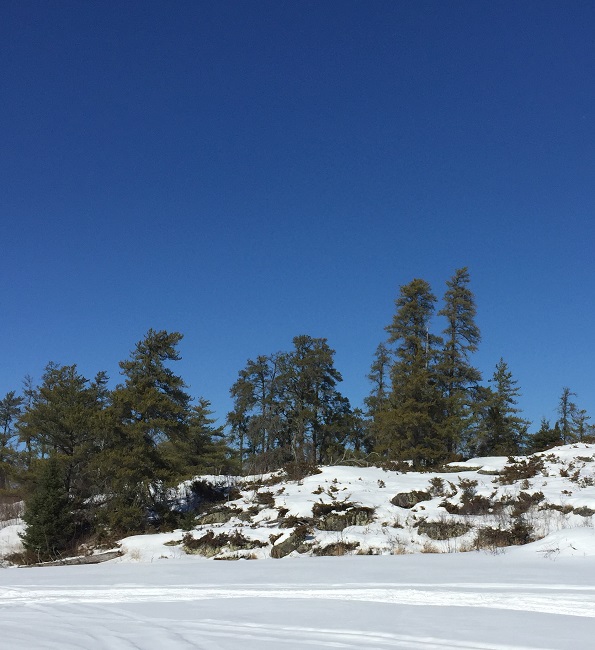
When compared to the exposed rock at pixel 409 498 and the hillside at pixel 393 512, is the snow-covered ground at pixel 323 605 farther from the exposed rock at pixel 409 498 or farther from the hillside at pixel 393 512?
the exposed rock at pixel 409 498

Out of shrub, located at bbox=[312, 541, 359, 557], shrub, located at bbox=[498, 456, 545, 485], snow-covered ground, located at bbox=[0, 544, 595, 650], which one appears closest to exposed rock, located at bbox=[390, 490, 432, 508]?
shrub, located at bbox=[498, 456, 545, 485]

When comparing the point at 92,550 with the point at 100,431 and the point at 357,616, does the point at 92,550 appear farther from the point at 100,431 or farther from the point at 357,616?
the point at 357,616

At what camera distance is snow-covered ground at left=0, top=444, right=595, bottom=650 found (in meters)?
4.05

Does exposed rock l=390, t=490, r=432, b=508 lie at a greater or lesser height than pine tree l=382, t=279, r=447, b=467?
lesser

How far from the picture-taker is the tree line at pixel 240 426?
1789 centimetres

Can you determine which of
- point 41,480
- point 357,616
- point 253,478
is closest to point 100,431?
point 41,480

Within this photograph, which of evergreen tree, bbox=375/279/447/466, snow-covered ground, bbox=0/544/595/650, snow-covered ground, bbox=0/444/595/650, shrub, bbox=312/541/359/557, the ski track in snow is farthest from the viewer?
evergreen tree, bbox=375/279/447/466

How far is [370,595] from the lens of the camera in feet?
19.3

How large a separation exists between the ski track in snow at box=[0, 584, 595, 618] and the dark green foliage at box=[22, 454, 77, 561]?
10500mm

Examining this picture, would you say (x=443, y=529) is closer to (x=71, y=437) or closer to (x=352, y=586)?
(x=352, y=586)

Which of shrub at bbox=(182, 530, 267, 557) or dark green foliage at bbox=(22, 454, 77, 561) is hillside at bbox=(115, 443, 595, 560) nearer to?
shrub at bbox=(182, 530, 267, 557)

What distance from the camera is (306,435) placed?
3584 centimetres

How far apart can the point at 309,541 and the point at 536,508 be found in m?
6.29

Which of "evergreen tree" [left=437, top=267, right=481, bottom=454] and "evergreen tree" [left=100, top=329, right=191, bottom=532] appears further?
"evergreen tree" [left=437, top=267, right=481, bottom=454]
